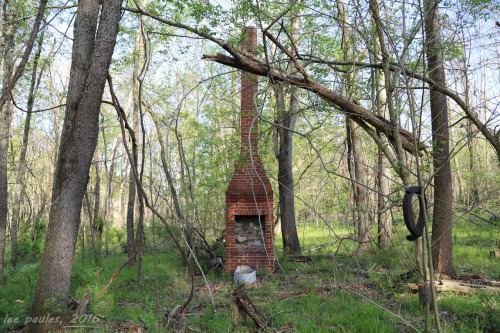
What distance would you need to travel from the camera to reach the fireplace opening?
7.89 metres

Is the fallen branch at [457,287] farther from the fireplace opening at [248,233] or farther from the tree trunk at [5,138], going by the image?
the tree trunk at [5,138]

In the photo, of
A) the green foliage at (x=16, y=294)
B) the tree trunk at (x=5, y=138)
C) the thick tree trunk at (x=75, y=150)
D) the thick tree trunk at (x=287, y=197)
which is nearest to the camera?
the thick tree trunk at (x=75, y=150)

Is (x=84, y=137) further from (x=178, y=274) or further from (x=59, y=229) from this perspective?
(x=178, y=274)

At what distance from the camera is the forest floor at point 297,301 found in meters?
3.52

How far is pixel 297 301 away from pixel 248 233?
11.0ft

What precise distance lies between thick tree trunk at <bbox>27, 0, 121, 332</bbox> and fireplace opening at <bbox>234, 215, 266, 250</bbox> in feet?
16.5

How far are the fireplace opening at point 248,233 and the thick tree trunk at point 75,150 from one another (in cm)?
503

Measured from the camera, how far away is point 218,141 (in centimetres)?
1018

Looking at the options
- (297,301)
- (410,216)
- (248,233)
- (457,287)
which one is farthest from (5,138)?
(457,287)

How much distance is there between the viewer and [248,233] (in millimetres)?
8047

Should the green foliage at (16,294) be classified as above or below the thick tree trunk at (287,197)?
below

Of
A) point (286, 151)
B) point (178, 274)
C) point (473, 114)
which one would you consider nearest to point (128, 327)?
point (178, 274)

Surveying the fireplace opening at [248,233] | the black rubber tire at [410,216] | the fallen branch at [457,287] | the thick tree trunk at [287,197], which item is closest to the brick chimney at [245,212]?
the fireplace opening at [248,233]

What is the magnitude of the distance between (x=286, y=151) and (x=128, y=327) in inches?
256
